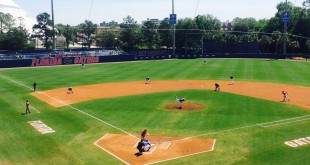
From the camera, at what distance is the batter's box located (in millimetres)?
20812

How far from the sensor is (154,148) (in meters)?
22.6

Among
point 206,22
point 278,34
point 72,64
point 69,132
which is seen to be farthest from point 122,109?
point 206,22

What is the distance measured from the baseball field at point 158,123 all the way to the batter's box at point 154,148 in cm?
6

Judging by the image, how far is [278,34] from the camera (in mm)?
104625

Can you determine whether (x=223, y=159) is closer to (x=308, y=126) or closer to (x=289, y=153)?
(x=289, y=153)

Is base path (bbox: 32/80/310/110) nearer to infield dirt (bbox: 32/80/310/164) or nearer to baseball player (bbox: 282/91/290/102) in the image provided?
infield dirt (bbox: 32/80/310/164)

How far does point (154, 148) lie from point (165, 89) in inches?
949

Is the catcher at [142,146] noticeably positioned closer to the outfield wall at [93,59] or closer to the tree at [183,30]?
the outfield wall at [93,59]

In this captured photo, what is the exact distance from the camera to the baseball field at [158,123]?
21328mm

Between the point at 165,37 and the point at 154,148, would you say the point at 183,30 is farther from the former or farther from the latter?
the point at 154,148

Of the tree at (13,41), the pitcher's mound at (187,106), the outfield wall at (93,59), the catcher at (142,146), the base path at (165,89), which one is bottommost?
the catcher at (142,146)

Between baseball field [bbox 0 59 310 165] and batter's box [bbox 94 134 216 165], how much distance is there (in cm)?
6

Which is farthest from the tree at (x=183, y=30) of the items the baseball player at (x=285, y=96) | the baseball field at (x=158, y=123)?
the baseball player at (x=285, y=96)

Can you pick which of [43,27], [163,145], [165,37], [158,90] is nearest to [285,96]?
[158,90]
